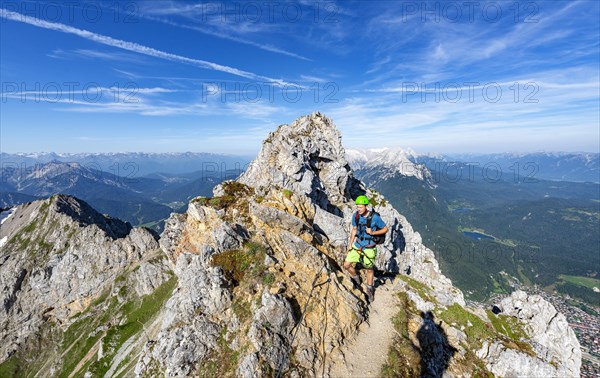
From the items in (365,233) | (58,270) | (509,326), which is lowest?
(58,270)

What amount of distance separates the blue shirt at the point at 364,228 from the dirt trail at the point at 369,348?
6577 mm

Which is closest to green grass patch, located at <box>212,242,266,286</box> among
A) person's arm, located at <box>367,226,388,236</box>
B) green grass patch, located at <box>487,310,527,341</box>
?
person's arm, located at <box>367,226,388,236</box>

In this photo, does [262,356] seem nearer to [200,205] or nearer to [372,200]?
[200,205]

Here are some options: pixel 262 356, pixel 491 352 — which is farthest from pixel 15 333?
pixel 491 352

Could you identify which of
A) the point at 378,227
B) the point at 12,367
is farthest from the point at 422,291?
the point at 12,367

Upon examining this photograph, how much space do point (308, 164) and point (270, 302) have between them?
40.3 m

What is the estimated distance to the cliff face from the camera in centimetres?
2000

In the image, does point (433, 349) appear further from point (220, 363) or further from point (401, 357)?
point (220, 363)

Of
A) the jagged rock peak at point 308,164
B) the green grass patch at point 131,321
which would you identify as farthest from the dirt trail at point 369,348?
the green grass patch at point 131,321

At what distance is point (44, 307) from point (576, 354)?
10927 cm

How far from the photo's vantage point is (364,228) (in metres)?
20.1

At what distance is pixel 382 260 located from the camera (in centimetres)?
Result: 5356

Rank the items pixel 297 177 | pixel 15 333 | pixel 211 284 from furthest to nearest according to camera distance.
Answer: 1. pixel 15 333
2. pixel 297 177
3. pixel 211 284

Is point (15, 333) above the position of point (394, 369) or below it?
below
